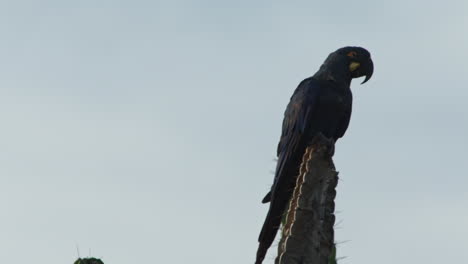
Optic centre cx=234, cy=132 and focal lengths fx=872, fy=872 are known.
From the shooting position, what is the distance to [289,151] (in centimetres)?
788

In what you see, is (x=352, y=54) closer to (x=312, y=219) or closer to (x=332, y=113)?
(x=332, y=113)

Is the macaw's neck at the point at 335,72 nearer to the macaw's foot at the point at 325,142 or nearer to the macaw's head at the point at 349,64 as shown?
the macaw's head at the point at 349,64

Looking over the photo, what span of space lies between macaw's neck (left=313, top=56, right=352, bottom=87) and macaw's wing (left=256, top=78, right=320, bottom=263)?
0.15m

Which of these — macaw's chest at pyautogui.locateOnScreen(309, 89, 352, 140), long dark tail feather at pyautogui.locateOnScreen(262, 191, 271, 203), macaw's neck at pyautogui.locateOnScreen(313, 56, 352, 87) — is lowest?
long dark tail feather at pyautogui.locateOnScreen(262, 191, 271, 203)

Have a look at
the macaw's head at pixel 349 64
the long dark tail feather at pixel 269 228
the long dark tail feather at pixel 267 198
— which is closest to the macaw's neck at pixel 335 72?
the macaw's head at pixel 349 64

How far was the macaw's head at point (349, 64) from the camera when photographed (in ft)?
30.0

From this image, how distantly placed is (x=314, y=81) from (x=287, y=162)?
61.4 inches

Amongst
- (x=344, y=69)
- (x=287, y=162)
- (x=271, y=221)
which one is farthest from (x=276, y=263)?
(x=344, y=69)

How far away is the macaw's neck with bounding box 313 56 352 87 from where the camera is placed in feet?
29.7

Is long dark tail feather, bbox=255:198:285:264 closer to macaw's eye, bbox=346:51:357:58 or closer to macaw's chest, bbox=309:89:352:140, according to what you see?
macaw's chest, bbox=309:89:352:140

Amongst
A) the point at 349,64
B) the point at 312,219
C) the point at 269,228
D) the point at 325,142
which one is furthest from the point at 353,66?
the point at 312,219

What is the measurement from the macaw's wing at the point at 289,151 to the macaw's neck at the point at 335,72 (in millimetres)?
151

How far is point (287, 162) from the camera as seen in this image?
302 inches

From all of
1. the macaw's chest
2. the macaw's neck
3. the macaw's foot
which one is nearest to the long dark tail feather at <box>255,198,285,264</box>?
the macaw's foot
